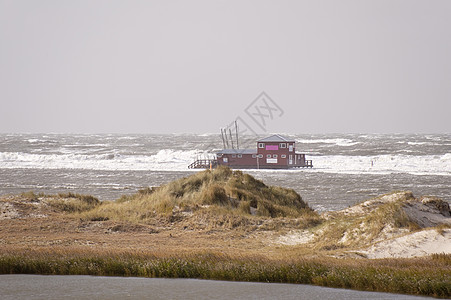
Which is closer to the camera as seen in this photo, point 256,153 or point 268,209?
point 268,209

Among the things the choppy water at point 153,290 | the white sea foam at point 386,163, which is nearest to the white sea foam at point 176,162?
the white sea foam at point 386,163

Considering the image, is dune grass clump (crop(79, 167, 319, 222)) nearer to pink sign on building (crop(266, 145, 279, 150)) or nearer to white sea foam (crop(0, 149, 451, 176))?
white sea foam (crop(0, 149, 451, 176))

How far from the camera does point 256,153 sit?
75.1 meters

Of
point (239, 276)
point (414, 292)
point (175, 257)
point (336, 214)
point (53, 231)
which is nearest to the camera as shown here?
point (414, 292)

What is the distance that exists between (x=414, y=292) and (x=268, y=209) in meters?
14.5

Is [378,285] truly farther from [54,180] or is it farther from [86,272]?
[54,180]

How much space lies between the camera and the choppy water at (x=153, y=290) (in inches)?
367

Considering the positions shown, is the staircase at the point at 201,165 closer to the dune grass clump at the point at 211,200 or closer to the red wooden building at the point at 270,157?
the red wooden building at the point at 270,157

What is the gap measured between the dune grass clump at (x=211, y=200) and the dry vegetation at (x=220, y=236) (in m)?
0.06

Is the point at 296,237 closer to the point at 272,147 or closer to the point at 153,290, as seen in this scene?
the point at 153,290

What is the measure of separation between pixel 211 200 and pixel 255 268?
12846 mm

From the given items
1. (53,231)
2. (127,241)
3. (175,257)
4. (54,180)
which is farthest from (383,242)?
(54,180)

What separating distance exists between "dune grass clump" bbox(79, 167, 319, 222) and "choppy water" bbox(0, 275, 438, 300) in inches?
466

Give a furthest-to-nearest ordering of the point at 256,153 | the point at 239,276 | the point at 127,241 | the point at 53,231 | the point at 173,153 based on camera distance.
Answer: the point at 173,153, the point at 256,153, the point at 53,231, the point at 127,241, the point at 239,276
